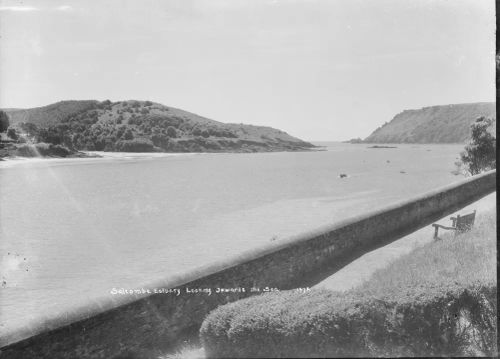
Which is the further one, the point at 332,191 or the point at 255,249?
the point at 332,191

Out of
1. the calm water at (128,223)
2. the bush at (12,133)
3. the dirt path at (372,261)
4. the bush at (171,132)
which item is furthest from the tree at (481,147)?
the bush at (171,132)

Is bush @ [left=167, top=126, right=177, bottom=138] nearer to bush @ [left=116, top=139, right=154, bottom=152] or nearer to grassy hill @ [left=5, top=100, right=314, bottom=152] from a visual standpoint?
grassy hill @ [left=5, top=100, right=314, bottom=152]

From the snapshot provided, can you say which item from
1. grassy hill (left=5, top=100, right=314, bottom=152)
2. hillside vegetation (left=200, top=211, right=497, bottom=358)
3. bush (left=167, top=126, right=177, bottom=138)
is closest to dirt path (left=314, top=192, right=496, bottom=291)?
hillside vegetation (left=200, top=211, right=497, bottom=358)

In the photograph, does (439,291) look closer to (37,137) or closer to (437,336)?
(437,336)

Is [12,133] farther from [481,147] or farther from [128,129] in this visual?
[481,147]

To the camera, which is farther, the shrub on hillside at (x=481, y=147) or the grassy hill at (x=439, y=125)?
the grassy hill at (x=439, y=125)

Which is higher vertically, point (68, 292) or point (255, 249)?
point (255, 249)

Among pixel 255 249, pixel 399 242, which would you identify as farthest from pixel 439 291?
pixel 399 242

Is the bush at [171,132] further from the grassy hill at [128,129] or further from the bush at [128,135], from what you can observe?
the bush at [128,135]
